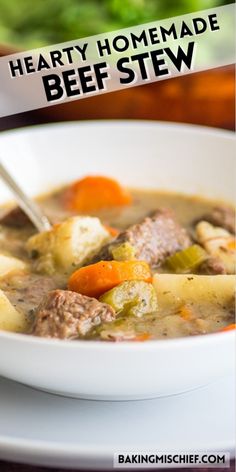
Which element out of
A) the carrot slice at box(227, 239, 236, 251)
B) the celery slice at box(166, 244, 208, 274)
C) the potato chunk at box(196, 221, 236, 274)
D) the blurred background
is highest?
the blurred background

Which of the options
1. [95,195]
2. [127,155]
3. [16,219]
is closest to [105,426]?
[16,219]

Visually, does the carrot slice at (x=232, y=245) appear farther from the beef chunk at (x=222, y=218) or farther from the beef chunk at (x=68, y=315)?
the beef chunk at (x=68, y=315)

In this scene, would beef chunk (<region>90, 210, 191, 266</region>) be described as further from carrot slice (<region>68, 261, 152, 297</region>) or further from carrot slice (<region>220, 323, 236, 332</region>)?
carrot slice (<region>220, 323, 236, 332</region>)

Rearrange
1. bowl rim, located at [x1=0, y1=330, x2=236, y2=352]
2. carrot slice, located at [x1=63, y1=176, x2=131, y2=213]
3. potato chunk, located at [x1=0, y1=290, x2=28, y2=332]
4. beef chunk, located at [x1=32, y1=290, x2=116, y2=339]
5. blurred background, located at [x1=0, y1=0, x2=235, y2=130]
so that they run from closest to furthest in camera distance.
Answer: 1. bowl rim, located at [x1=0, y1=330, x2=236, y2=352]
2. beef chunk, located at [x1=32, y1=290, x2=116, y2=339]
3. potato chunk, located at [x1=0, y1=290, x2=28, y2=332]
4. carrot slice, located at [x1=63, y1=176, x2=131, y2=213]
5. blurred background, located at [x1=0, y1=0, x2=235, y2=130]

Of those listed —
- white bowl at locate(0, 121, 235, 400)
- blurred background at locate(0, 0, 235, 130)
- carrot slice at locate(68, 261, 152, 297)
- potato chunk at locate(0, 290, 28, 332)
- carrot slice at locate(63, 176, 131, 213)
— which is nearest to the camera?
potato chunk at locate(0, 290, 28, 332)

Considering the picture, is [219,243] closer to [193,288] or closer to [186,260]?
[186,260]

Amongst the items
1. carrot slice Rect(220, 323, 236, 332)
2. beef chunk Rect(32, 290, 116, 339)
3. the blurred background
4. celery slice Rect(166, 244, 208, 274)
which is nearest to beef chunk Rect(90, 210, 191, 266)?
celery slice Rect(166, 244, 208, 274)
